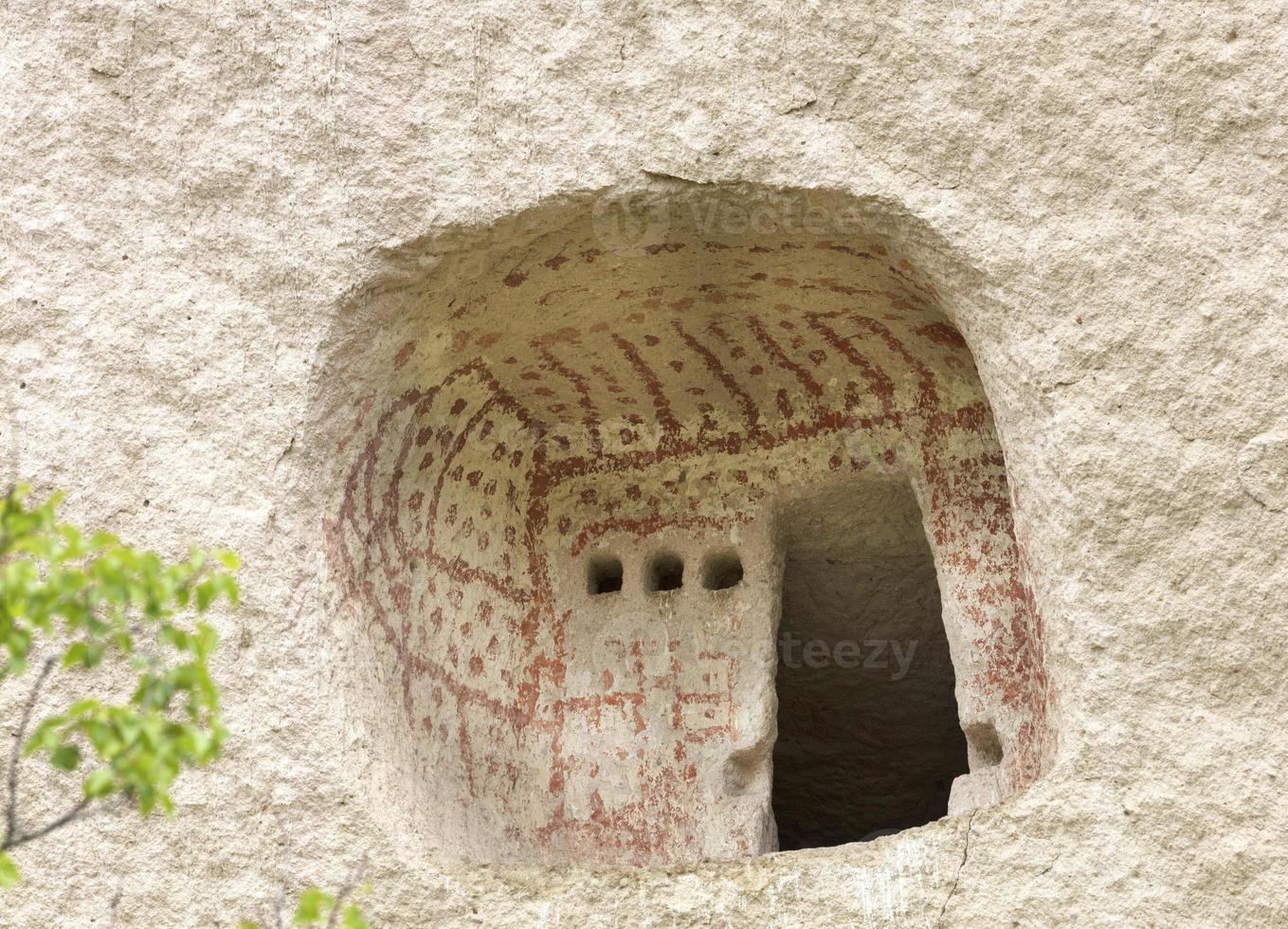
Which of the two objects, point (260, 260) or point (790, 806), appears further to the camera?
point (790, 806)

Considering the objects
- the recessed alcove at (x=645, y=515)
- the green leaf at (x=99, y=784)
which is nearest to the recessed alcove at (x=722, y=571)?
the recessed alcove at (x=645, y=515)

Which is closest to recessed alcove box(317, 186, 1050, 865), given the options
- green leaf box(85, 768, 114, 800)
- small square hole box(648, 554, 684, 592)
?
small square hole box(648, 554, 684, 592)

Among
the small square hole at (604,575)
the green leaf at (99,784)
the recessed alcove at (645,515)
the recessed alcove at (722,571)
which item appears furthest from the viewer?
the small square hole at (604,575)

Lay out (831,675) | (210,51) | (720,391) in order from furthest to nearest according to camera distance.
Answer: (831,675), (720,391), (210,51)

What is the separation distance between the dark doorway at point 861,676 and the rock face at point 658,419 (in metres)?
0.04

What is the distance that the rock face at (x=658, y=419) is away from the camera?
331 cm

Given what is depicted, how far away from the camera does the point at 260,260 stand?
3.84 meters

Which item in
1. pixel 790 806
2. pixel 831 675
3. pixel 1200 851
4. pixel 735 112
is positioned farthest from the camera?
pixel 790 806

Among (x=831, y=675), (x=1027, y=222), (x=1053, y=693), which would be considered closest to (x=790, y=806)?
(x=831, y=675)

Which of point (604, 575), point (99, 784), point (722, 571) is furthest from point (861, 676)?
point (99, 784)

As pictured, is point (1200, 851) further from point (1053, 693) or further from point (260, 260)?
point (260, 260)

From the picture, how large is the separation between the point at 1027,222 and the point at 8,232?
7.67ft

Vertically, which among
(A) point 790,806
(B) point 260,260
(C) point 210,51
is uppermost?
(C) point 210,51

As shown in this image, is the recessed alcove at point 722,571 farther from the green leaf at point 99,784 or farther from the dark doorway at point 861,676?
the green leaf at point 99,784
